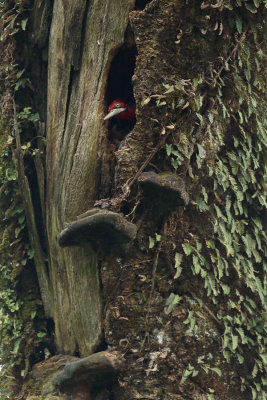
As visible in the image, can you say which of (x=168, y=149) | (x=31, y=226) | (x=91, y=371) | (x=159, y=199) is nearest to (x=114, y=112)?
(x=168, y=149)

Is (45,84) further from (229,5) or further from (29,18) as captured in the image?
(229,5)

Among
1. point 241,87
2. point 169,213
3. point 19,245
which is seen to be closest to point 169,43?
point 241,87

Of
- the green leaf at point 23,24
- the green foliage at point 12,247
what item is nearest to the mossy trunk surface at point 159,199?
the green foliage at point 12,247

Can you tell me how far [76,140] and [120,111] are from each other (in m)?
0.33

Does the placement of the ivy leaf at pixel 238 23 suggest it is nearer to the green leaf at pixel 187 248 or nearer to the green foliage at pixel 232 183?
the green foliage at pixel 232 183

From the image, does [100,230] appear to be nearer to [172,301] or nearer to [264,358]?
[172,301]

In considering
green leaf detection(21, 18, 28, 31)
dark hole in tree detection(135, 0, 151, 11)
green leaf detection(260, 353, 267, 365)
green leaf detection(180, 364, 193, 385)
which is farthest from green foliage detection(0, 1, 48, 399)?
green leaf detection(260, 353, 267, 365)

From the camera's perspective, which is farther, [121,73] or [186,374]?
[121,73]

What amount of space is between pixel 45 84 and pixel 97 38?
2.68ft

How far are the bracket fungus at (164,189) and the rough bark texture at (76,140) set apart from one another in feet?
1.34

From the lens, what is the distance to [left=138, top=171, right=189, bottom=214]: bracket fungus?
3.55 metres

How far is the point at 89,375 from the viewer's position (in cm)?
365

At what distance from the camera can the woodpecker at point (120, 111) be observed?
155 inches

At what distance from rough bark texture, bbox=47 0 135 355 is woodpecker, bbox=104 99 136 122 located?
0.20 feet
